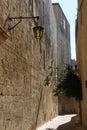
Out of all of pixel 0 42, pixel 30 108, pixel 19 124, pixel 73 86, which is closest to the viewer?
pixel 0 42

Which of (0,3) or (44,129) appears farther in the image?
(44,129)

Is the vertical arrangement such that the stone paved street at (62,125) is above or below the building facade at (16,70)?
below

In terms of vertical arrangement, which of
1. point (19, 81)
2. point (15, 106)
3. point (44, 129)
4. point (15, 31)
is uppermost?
point (15, 31)

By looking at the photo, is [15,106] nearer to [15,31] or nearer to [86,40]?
[15,31]

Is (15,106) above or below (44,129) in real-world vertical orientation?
above

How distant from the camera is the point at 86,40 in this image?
14.8 meters

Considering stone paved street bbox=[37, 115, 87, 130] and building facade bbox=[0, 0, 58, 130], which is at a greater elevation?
building facade bbox=[0, 0, 58, 130]

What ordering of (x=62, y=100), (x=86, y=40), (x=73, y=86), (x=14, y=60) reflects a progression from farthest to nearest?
(x=62, y=100) → (x=73, y=86) → (x=86, y=40) → (x=14, y=60)

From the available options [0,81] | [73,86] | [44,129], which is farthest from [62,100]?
Answer: [0,81]

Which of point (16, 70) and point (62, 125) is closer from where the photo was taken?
point (16, 70)

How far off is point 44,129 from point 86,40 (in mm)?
4118

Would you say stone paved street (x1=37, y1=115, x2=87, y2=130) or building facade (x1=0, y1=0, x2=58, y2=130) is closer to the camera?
building facade (x1=0, y1=0, x2=58, y2=130)

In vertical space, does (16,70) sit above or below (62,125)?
above

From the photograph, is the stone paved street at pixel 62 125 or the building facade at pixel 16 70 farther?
the stone paved street at pixel 62 125
